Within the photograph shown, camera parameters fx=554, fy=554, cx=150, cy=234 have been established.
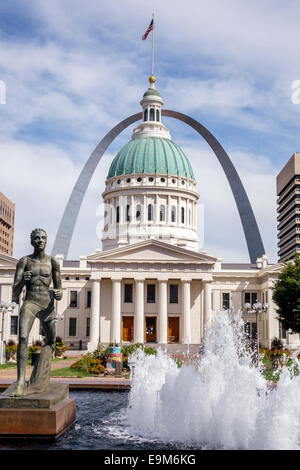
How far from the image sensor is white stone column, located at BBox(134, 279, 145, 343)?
67375 mm

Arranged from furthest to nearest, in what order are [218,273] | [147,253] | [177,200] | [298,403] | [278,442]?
[177,200] → [218,273] → [147,253] → [298,403] → [278,442]

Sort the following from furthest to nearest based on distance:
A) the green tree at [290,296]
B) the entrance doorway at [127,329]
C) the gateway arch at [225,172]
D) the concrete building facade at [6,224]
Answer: the concrete building facade at [6,224] < the gateway arch at [225,172] < the entrance doorway at [127,329] < the green tree at [290,296]

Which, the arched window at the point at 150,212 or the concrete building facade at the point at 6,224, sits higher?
the concrete building facade at the point at 6,224

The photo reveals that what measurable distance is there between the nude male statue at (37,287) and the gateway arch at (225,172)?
7516cm

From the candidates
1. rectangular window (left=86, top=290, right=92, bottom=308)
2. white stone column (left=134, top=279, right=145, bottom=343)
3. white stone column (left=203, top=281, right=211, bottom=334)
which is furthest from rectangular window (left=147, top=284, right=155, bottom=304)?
rectangular window (left=86, top=290, right=92, bottom=308)

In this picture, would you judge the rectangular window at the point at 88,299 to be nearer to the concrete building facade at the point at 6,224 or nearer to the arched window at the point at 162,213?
the arched window at the point at 162,213

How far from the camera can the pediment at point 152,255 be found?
68.6 meters

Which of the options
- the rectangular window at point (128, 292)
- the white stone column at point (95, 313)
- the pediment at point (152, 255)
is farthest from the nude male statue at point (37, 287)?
the rectangular window at point (128, 292)

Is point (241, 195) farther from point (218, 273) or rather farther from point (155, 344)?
point (155, 344)

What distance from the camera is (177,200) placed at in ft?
286

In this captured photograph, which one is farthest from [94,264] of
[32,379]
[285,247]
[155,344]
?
[285,247]

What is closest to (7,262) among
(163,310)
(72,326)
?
(72,326)

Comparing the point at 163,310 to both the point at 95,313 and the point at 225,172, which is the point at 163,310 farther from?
the point at 225,172

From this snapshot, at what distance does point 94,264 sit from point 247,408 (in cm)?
5570
